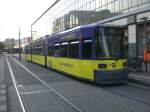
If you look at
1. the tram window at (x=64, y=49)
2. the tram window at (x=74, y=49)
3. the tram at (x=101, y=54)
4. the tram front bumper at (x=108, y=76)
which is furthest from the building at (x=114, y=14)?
the tram front bumper at (x=108, y=76)

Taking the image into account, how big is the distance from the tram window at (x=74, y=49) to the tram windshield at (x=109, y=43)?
2328mm

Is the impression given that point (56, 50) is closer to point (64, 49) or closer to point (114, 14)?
point (64, 49)

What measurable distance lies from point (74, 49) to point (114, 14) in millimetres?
14075

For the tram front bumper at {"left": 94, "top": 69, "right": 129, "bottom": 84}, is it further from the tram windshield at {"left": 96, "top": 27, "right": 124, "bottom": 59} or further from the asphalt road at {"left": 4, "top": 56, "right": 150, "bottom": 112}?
the tram windshield at {"left": 96, "top": 27, "right": 124, "bottom": 59}

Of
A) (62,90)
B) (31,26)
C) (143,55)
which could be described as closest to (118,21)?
(143,55)

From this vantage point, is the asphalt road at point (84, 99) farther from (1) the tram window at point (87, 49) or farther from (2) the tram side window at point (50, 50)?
(2) the tram side window at point (50, 50)

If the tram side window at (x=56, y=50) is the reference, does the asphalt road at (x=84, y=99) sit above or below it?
below

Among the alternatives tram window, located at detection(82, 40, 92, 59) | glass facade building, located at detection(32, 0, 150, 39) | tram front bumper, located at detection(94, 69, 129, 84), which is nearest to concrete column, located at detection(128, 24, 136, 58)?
glass facade building, located at detection(32, 0, 150, 39)

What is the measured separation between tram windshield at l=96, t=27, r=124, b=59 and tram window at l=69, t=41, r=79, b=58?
233cm

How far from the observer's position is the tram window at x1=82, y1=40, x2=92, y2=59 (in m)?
17.5

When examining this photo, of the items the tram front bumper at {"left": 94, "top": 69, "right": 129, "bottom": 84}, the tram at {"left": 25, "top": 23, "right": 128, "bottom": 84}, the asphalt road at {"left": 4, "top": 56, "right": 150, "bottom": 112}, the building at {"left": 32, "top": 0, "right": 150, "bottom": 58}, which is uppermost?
the building at {"left": 32, "top": 0, "right": 150, "bottom": 58}

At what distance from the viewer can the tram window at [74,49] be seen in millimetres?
19188

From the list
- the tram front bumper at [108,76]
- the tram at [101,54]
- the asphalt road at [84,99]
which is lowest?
the asphalt road at [84,99]

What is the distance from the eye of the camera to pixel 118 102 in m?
12.2
